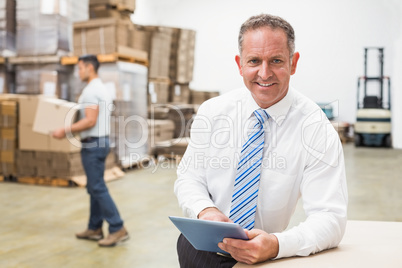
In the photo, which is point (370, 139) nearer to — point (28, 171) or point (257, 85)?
point (28, 171)

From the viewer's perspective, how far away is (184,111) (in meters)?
9.02

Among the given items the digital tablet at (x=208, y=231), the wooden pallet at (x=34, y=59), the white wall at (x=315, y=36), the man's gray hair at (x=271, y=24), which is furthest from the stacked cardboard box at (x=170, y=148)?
the digital tablet at (x=208, y=231)

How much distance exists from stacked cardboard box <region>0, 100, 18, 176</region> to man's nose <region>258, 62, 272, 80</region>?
5.50 meters

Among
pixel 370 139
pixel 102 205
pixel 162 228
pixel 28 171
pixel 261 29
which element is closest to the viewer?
pixel 261 29

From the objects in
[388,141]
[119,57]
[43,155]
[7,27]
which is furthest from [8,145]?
[388,141]

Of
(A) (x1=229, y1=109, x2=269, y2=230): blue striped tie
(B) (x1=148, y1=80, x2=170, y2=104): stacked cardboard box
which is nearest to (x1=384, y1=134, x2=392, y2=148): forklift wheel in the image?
(B) (x1=148, y1=80, x2=170, y2=104): stacked cardboard box

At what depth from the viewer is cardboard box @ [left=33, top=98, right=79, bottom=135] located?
211 inches

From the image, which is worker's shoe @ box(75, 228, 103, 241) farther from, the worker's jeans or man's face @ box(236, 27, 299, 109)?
man's face @ box(236, 27, 299, 109)

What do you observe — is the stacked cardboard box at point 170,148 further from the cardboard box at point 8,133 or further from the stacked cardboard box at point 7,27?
the stacked cardboard box at point 7,27

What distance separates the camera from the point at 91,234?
12.5 ft

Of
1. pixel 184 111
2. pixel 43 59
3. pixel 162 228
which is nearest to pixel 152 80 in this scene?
pixel 184 111

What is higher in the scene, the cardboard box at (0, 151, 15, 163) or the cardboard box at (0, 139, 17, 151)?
the cardboard box at (0, 139, 17, 151)

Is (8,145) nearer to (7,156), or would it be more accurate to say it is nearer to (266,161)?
(7,156)

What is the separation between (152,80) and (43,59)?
253 centimetres
